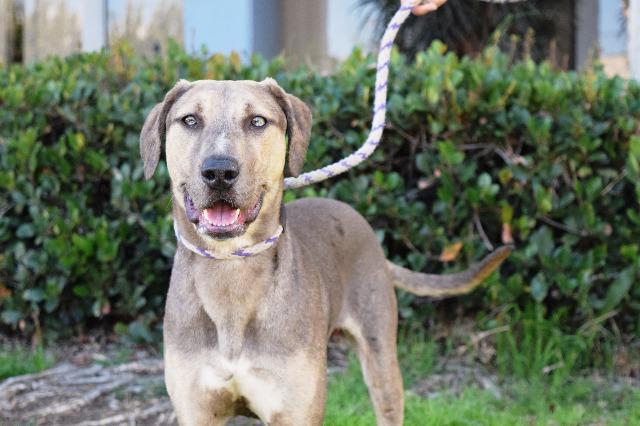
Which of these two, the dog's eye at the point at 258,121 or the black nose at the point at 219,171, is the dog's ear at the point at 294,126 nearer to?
the dog's eye at the point at 258,121

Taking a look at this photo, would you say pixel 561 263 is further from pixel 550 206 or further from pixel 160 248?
pixel 160 248

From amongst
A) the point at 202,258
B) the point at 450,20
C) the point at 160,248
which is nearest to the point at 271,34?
the point at 450,20

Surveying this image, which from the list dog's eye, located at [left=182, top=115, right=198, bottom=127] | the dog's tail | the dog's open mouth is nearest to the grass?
the dog's tail

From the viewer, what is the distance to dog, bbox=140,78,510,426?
3047 millimetres

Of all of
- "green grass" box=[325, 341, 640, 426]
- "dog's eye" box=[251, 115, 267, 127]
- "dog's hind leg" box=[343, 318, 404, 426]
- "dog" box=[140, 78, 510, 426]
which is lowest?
"green grass" box=[325, 341, 640, 426]

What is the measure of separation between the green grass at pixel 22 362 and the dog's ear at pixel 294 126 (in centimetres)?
296

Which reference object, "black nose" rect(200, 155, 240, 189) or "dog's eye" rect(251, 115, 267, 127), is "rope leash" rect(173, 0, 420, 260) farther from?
"black nose" rect(200, 155, 240, 189)

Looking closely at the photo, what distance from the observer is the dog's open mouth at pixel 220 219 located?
2.99 meters

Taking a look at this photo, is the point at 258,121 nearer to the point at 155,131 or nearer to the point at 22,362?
the point at 155,131

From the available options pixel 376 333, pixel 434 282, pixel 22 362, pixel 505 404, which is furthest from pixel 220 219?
pixel 22 362

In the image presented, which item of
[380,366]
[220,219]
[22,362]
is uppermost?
[220,219]

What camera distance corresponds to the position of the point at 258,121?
→ 3.18 meters

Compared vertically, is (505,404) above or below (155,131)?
below

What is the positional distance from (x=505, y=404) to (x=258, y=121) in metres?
2.69
